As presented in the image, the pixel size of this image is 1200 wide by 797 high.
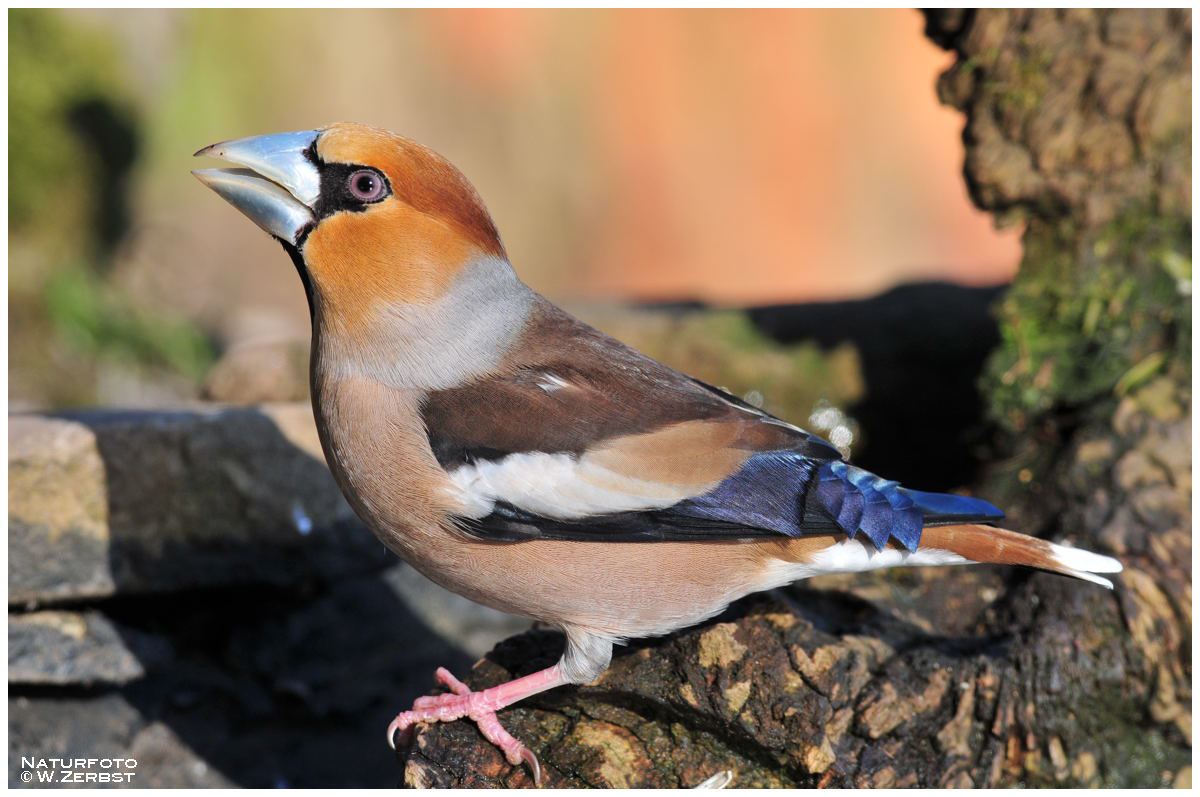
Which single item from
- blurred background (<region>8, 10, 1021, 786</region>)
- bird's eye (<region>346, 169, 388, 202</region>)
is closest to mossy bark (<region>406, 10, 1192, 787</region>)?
blurred background (<region>8, 10, 1021, 786</region>)

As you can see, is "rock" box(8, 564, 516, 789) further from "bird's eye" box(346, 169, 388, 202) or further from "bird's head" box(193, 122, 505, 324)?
"bird's eye" box(346, 169, 388, 202)

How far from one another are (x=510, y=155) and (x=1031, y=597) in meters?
9.46

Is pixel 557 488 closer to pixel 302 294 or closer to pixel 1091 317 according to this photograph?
pixel 1091 317

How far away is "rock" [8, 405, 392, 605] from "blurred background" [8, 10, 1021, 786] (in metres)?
0.01

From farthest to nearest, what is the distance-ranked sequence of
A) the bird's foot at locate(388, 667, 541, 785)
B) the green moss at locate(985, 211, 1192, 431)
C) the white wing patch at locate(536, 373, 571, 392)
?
1. the green moss at locate(985, 211, 1192, 431)
2. the white wing patch at locate(536, 373, 571, 392)
3. the bird's foot at locate(388, 667, 541, 785)

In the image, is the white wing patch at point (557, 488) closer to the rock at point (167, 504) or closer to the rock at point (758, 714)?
the rock at point (758, 714)

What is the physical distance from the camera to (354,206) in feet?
12.5

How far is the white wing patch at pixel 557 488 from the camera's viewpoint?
3646 mm

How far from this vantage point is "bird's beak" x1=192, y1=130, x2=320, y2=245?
3785 millimetres

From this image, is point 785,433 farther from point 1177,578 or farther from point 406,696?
point 406,696

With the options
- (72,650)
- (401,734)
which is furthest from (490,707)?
(72,650)

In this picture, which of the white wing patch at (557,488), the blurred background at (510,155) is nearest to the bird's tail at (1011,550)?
the white wing patch at (557,488)

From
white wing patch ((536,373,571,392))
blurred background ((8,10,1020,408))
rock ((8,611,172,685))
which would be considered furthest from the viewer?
blurred background ((8,10,1020,408))

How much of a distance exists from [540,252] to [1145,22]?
8334mm
